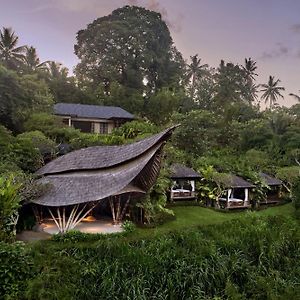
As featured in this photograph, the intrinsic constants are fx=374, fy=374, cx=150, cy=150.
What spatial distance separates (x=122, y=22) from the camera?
219 ft

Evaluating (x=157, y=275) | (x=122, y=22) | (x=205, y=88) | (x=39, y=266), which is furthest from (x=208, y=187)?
(x=122, y=22)

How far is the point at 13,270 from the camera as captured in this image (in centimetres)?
1484

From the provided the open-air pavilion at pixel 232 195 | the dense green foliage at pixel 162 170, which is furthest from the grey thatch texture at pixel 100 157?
the open-air pavilion at pixel 232 195

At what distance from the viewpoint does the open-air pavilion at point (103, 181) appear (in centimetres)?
1967

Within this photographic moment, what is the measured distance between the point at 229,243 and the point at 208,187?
464 inches

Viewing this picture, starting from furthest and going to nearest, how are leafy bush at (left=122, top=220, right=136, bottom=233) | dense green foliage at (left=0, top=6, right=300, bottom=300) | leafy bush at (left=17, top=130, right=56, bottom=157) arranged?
leafy bush at (left=17, top=130, right=56, bottom=157), leafy bush at (left=122, top=220, right=136, bottom=233), dense green foliage at (left=0, top=6, right=300, bottom=300)

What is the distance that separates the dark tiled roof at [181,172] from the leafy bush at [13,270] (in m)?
15.7

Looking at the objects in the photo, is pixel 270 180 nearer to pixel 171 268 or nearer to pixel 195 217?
pixel 195 217

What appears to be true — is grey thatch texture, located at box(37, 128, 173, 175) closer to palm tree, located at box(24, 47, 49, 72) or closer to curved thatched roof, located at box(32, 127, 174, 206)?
curved thatched roof, located at box(32, 127, 174, 206)

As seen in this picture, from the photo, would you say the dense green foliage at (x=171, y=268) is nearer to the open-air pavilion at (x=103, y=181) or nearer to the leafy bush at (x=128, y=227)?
the leafy bush at (x=128, y=227)

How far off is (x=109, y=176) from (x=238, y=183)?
13788mm

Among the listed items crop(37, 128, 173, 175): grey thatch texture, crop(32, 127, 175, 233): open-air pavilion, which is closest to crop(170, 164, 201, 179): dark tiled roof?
crop(37, 128, 173, 175): grey thatch texture

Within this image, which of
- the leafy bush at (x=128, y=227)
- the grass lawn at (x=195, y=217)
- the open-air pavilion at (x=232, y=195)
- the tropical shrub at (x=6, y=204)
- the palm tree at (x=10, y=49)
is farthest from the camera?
the palm tree at (x=10, y=49)

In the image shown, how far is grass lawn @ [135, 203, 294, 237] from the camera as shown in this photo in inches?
830
